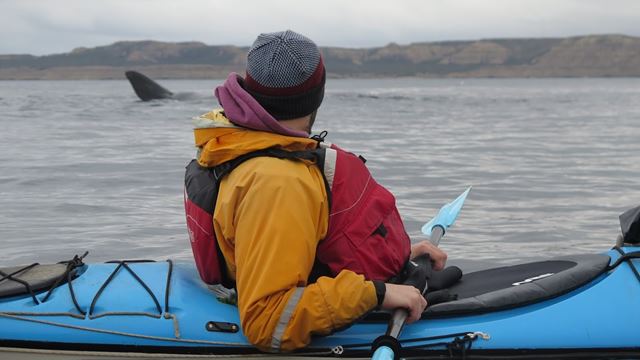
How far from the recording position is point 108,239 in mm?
7730

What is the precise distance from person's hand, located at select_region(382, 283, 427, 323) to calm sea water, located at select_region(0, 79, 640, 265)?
13.1 feet

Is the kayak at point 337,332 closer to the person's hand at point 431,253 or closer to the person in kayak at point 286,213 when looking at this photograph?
the person in kayak at point 286,213

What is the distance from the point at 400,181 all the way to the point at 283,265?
8471mm

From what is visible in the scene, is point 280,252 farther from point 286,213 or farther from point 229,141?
point 229,141

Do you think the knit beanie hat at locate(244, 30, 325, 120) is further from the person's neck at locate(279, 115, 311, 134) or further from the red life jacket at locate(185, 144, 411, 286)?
the red life jacket at locate(185, 144, 411, 286)

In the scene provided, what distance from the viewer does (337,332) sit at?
10.7 feet

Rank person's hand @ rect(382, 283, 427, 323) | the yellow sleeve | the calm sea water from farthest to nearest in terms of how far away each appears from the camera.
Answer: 1. the calm sea water
2. person's hand @ rect(382, 283, 427, 323)
3. the yellow sleeve

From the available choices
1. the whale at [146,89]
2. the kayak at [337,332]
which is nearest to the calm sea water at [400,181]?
the kayak at [337,332]

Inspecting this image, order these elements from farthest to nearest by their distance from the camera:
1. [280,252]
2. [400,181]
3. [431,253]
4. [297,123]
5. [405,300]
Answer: [400,181]
[431,253]
[297,123]
[405,300]
[280,252]

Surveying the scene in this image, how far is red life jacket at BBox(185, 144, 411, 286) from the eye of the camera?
3174 millimetres

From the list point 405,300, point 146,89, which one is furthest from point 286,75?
point 146,89

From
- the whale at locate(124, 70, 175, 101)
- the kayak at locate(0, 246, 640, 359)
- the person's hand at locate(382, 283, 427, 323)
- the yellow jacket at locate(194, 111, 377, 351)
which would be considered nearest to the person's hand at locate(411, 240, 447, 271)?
the kayak at locate(0, 246, 640, 359)

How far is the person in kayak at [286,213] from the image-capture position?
9.68 feet

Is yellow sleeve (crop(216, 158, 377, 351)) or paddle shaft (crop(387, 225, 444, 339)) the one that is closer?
yellow sleeve (crop(216, 158, 377, 351))
